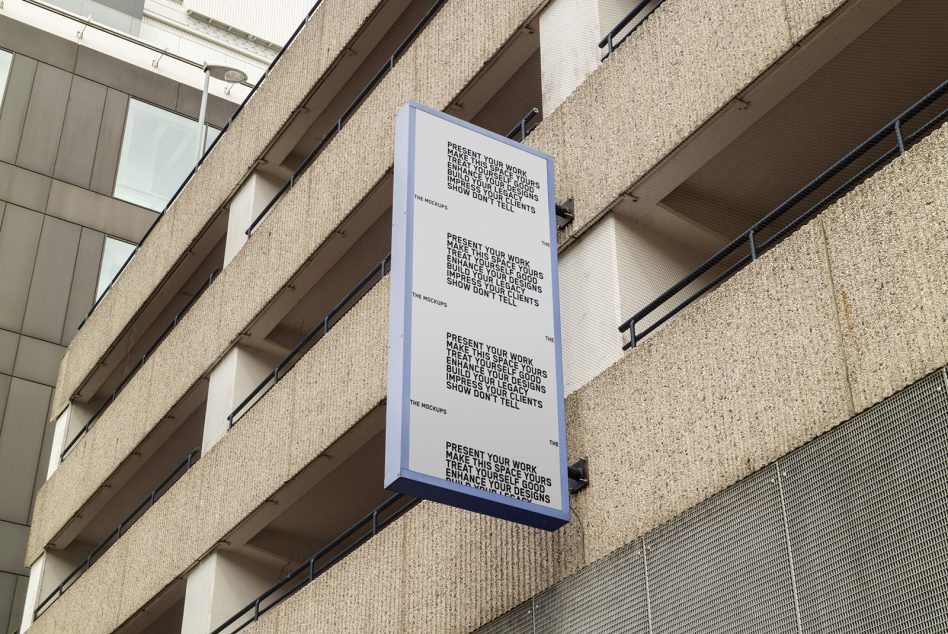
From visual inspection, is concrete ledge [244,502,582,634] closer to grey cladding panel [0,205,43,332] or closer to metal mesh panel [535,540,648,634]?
metal mesh panel [535,540,648,634]

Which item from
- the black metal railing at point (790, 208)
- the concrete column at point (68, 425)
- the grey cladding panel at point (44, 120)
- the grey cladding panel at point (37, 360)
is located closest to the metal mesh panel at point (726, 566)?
the black metal railing at point (790, 208)

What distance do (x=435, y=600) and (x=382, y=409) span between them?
11.1 ft

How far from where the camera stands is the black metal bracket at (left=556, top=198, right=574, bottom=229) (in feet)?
43.0

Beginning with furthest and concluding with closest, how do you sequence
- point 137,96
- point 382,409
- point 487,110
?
1. point 137,96
2. point 487,110
3. point 382,409

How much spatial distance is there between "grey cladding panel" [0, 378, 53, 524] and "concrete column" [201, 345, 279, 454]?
12.6 m

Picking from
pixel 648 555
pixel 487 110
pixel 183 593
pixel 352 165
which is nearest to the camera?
pixel 648 555

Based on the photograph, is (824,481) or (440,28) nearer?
(824,481)

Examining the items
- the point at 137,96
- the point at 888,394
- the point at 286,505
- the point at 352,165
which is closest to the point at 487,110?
the point at 352,165

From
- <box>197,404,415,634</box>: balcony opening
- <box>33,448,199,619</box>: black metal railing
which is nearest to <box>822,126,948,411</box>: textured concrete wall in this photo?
<box>197,404,415,634</box>: balcony opening

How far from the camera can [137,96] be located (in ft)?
123

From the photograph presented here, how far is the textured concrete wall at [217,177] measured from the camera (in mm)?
21584

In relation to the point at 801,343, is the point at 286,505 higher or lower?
higher

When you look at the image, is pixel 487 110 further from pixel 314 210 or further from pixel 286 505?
pixel 286 505

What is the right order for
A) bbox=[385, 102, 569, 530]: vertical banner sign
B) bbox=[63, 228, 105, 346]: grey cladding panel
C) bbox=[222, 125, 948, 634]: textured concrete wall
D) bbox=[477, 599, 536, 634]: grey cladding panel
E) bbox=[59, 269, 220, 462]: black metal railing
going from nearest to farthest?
bbox=[222, 125, 948, 634]: textured concrete wall, bbox=[385, 102, 569, 530]: vertical banner sign, bbox=[477, 599, 536, 634]: grey cladding panel, bbox=[59, 269, 220, 462]: black metal railing, bbox=[63, 228, 105, 346]: grey cladding panel
